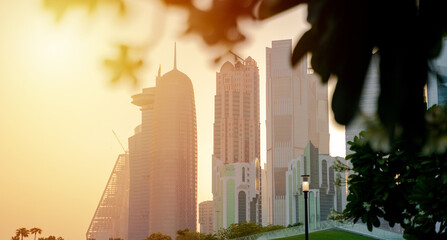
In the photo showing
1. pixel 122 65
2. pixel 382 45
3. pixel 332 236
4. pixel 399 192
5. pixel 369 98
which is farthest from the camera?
pixel 332 236

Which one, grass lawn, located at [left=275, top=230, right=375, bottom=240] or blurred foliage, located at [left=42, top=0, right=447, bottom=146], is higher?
blurred foliage, located at [left=42, top=0, right=447, bottom=146]

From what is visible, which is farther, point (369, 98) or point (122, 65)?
point (122, 65)

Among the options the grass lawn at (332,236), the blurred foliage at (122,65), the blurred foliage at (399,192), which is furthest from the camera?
the grass lawn at (332,236)

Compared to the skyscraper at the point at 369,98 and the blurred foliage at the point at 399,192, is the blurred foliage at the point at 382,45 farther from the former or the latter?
the blurred foliage at the point at 399,192

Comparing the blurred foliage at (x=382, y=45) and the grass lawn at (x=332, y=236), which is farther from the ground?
the blurred foliage at (x=382, y=45)

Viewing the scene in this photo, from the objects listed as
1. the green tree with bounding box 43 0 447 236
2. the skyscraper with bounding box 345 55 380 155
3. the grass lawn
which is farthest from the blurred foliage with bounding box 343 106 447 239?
the grass lawn

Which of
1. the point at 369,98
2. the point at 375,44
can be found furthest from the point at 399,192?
the point at 369,98

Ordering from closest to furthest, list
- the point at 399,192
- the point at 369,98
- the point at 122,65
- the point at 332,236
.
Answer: the point at 369,98
the point at 122,65
the point at 399,192
the point at 332,236

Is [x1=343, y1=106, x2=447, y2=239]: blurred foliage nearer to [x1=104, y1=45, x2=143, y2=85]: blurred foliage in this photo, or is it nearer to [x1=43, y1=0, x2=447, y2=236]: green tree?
[x1=43, y1=0, x2=447, y2=236]: green tree

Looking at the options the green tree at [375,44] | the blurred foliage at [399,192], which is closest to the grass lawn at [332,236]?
the blurred foliage at [399,192]

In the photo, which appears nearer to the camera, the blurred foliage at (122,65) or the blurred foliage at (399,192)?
the blurred foliage at (122,65)

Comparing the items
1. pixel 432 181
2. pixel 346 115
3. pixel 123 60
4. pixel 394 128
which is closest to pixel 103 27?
pixel 123 60

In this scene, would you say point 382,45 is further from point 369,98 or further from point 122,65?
point 122,65

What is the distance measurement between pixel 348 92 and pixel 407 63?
0.82 ft
